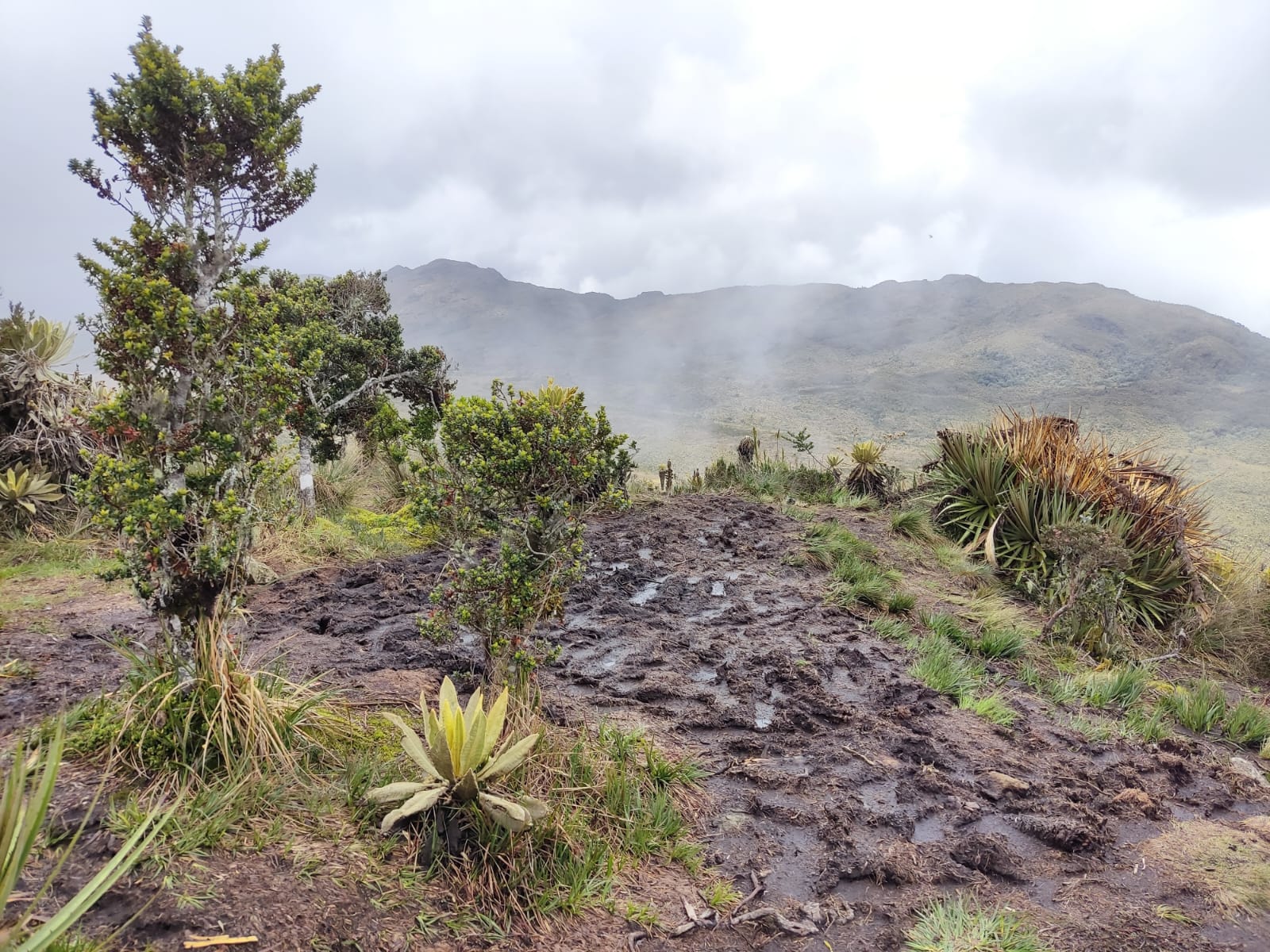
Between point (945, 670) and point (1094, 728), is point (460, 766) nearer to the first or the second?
point (945, 670)

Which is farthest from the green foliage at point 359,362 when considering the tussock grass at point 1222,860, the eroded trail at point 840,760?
the tussock grass at point 1222,860

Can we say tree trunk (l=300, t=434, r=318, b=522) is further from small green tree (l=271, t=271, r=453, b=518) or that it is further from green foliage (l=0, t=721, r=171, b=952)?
green foliage (l=0, t=721, r=171, b=952)

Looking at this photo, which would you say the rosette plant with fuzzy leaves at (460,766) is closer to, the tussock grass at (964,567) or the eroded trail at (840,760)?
the eroded trail at (840,760)

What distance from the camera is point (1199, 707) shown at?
17.4 feet

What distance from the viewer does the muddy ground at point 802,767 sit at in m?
2.75

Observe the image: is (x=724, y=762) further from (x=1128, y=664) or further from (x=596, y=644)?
(x=1128, y=664)

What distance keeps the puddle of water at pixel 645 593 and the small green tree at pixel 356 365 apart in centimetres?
480

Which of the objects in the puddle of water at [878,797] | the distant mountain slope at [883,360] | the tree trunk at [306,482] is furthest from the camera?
the distant mountain slope at [883,360]

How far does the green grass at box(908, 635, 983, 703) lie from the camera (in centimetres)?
530

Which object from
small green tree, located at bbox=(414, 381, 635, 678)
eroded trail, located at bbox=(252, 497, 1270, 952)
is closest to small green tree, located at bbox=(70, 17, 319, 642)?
small green tree, located at bbox=(414, 381, 635, 678)

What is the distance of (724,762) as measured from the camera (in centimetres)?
407

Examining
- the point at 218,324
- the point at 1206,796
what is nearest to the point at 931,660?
the point at 1206,796

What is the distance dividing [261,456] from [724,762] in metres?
3.02

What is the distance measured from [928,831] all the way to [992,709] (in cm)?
181
